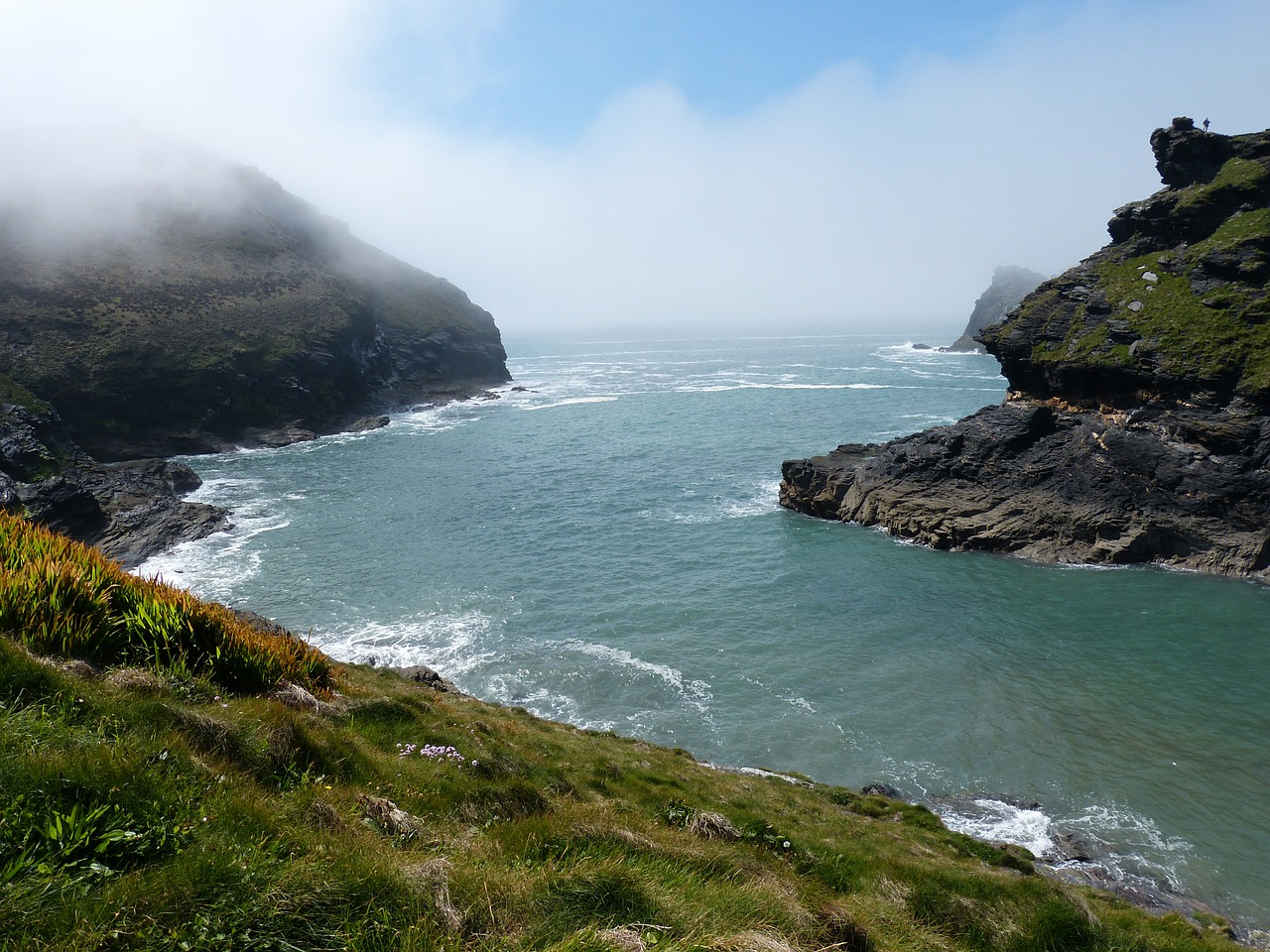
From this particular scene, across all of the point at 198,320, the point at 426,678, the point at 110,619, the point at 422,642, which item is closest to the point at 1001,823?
the point at 426,678

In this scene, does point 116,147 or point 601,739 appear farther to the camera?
point 116,147

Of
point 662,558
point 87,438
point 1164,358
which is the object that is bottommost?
point 662,558

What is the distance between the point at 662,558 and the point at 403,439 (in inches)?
2069

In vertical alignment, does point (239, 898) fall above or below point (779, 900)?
above

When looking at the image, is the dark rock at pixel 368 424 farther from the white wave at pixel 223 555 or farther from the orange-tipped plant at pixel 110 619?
the orange-tipped plant at pixel 110 619

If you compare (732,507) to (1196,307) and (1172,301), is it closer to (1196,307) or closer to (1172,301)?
(1172,301)

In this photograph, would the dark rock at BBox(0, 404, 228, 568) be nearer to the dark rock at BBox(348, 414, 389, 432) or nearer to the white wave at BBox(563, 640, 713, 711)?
the dark rock at BBox(348, 414, 389, 432)

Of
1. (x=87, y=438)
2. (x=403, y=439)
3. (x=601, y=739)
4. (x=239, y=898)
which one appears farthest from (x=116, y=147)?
(x=239, y=898)

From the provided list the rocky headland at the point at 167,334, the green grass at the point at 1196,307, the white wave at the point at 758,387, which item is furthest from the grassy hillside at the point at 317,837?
the white wave at the point at 758,387

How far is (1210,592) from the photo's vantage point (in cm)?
3688

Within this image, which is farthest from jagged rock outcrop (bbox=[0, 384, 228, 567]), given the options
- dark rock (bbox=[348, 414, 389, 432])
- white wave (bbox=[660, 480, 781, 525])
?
white wave (bbox=[660, 480, 781, 525])

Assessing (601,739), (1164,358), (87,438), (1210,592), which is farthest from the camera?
(87,438)

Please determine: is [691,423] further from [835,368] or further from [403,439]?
[835,368]

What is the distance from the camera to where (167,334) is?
84.2 metres
